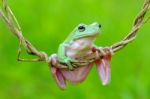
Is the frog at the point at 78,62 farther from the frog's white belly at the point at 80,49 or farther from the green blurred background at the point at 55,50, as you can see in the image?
the green blurred background at the point at 55,50

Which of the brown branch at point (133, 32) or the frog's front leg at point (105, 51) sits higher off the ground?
the brown branch at point (133, 32)

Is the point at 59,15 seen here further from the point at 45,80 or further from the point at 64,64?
the point at 64,64

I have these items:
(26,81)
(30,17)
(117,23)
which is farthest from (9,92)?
(117,23)

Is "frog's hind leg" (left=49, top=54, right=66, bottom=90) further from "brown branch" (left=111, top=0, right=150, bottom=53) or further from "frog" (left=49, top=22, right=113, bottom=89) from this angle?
"brown branch" (left=111, top=0, right=150, bottom=53)

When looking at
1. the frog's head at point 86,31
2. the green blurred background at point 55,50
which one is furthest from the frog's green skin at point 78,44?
the green blurred background at point 55,50

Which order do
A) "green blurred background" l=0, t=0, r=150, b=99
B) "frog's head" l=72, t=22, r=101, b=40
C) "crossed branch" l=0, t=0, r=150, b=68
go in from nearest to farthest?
"crossed branch" l=0, t=0, r=150, b=68 → "frog's head" l=72, t=22, r=101, b=40 → "green blurred background" l=0, t=0, r=150, b=99

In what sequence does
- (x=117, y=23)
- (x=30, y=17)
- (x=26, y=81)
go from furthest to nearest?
(x=117, y=23) → (x=30, y=17) → (x=26, y=81)

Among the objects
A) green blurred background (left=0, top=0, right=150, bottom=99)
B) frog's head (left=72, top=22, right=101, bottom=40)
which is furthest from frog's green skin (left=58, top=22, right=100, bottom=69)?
green blurred background (left=0, top=0, right=150, bottom=99)
